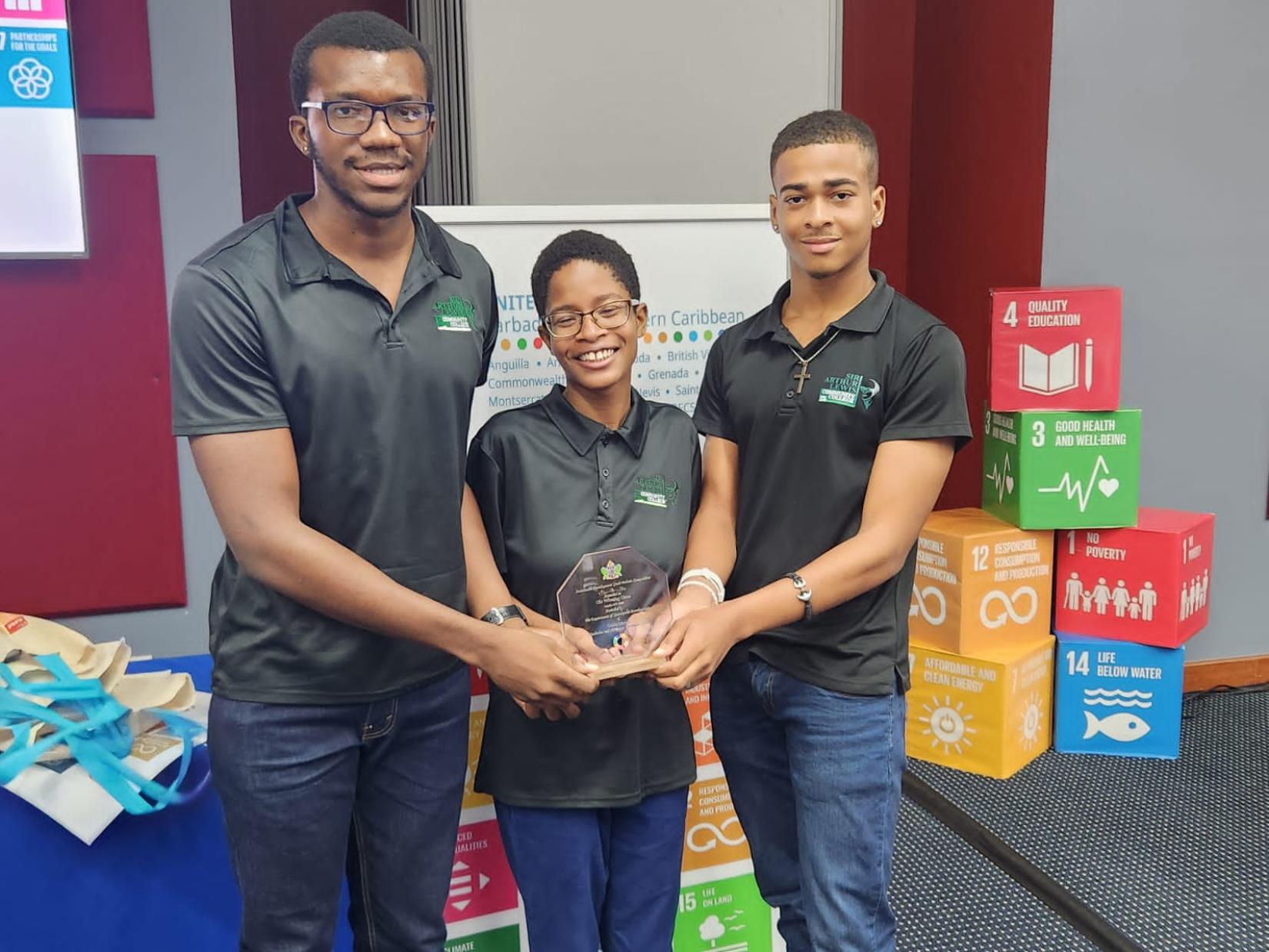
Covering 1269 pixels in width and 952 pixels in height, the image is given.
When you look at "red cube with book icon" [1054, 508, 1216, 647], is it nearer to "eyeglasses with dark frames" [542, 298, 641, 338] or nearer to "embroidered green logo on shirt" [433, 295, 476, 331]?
"eyeglasses with dark frames" [542, 298, 641, 338]

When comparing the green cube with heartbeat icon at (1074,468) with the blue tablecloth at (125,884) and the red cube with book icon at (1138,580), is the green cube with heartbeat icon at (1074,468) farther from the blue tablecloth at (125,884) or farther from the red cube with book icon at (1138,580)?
the blue tablecloth at (125,884)

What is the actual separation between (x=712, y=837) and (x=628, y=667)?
2.99ft

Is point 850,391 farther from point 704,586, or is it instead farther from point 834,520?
point 704,586

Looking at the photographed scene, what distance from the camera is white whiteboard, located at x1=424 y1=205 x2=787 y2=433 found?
1934 mm

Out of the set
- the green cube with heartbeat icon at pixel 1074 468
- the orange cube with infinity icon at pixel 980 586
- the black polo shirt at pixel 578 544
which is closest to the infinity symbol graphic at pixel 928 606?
the orange cube with infinity icon at pixel 980 586

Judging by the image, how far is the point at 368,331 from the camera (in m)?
1.29

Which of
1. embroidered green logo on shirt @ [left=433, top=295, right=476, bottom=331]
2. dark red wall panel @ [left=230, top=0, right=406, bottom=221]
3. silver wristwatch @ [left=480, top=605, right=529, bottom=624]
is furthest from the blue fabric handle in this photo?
dark red wall panel @ [left=230, top=0, right=406, bottom=221]

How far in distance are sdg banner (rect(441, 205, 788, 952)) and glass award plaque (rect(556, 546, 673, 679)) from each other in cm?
61

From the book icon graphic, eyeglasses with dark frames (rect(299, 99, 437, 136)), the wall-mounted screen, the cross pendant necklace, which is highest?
the wall-mounted screen

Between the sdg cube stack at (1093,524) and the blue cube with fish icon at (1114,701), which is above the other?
the sdg cube stack at (1093,524)

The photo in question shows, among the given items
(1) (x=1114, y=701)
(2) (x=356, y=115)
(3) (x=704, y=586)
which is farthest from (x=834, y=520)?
(1) (x=1114, y=701)

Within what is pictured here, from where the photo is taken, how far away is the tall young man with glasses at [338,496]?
1.24m

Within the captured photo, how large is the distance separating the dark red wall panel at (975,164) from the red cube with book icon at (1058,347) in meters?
0.21

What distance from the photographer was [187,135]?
2.56m
